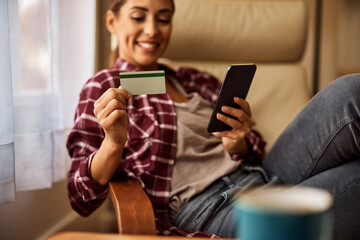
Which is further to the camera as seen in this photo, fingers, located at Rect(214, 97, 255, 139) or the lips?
the lips

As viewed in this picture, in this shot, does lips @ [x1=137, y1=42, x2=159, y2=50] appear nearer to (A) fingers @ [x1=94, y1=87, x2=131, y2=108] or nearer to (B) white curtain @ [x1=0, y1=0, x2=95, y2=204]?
(B) white curtain @ [x1=0, y1=0, x2=95, y2=204]

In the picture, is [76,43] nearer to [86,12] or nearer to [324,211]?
[86,12]

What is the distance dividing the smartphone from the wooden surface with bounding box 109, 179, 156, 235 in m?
0.27

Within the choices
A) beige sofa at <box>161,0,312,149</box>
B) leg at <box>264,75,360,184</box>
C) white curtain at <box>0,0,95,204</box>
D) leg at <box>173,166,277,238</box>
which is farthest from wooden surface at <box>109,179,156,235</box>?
beige sofa at <box>161,0,312,149</box>

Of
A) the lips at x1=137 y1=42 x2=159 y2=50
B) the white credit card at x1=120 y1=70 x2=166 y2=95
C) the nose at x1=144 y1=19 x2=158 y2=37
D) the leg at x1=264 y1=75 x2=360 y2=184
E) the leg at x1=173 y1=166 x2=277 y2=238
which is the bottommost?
the leg at x1=173 y1=166 x2=277 y2=238

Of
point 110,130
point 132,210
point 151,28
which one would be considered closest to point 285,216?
point 132,210

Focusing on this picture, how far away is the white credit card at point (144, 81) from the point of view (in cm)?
85

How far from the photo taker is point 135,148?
1.17 m

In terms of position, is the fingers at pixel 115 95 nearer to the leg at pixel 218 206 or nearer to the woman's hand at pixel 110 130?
the woman's hand at pixel 110 130

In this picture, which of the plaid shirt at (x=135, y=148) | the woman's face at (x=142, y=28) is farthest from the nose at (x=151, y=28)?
the plaid shirt at (x=135, y=148)

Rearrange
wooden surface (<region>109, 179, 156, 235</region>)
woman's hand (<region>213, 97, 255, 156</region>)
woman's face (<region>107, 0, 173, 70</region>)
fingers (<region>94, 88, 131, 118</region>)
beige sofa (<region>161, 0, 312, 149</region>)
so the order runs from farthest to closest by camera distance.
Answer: beige sofa (<region>161, 0, 312, 149</region>) → woman's face (<region>107, 0, 173, 70</region>) → woman's hand (<region>213, 97, 255, 156</region>) → fingers (<region>94, 88, 131, 118</region>) → wooden surface (<region>109, 179, 156, 235</region>)

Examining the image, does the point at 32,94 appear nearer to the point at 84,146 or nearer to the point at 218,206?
Answer: the point at 84,146

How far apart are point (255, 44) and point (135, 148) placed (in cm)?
70

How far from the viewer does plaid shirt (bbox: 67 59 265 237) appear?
1.07 metres
